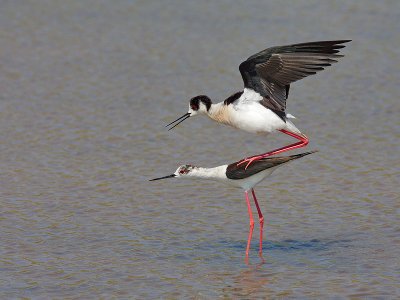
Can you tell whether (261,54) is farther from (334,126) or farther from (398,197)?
(334,126)

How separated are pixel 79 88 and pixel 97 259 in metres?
6.22

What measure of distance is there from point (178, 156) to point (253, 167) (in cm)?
268

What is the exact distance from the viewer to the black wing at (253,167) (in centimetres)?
915

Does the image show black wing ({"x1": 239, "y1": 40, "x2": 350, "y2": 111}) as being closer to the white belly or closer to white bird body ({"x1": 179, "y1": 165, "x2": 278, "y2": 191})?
the white belly

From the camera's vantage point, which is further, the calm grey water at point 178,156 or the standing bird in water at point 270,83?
the standing bird in water at point 270,83

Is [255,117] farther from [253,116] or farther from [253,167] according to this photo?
[253,167]

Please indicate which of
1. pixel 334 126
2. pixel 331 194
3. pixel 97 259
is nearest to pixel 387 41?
pixel 334 126

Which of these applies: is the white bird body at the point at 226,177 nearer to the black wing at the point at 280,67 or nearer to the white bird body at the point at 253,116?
the white bird body at the point at 253,116

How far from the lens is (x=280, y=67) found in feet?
30.7

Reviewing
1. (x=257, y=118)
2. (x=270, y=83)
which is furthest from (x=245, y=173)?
(x=270, y=83)

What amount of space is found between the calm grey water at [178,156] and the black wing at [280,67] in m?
1.34

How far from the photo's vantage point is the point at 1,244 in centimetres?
905

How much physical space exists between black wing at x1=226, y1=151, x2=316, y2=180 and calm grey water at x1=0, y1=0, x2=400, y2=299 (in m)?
0.61

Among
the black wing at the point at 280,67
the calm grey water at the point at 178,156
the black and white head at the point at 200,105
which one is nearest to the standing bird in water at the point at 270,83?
the black wing at the point at 280,67
